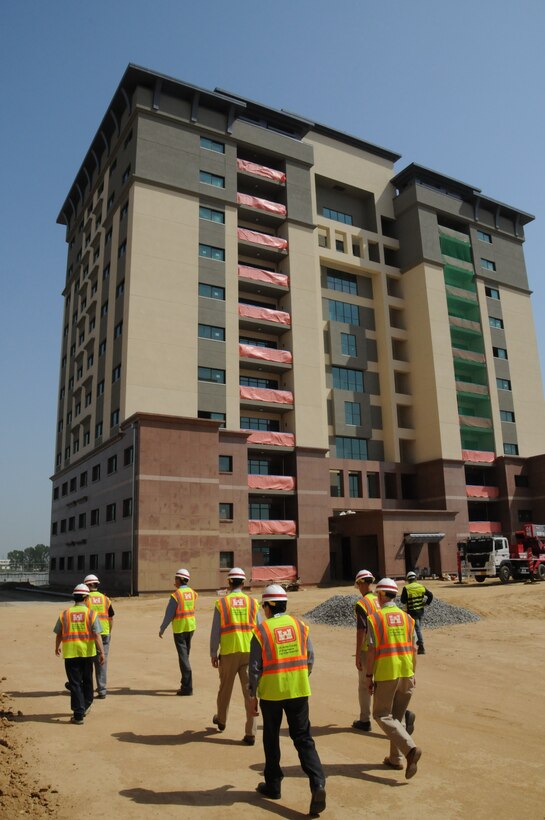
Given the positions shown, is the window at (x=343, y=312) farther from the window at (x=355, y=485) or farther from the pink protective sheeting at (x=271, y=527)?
the pink protective sheeting at (x=271, y=527)

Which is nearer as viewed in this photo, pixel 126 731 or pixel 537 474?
pixel 126 731

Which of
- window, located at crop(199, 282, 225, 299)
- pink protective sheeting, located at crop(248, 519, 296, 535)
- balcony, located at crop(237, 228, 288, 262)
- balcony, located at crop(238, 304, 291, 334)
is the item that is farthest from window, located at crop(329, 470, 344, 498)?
balcony, located at crop(237, 228, 288, 262)

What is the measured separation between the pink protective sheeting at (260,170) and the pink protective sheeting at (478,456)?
28.3 meters

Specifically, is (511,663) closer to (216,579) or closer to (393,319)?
(216,579)

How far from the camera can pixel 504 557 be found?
1547 inches

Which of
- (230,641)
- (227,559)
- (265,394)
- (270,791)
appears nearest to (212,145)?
(265,394)

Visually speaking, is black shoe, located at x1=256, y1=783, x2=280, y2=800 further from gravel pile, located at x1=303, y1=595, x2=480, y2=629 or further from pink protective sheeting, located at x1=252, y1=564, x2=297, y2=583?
pink protective sheeting, located at x1=252, y1=564, x2=297, y2=583

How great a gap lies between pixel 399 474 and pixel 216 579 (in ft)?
69.6

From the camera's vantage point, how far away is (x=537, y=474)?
5541cm

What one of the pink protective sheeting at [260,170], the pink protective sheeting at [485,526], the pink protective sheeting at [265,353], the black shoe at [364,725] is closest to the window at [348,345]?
the pink protective sheeting at [265,353]

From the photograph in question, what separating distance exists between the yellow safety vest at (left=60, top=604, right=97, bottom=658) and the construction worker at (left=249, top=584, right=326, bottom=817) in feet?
13.8

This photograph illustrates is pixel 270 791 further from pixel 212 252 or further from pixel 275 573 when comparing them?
pixel 212 252

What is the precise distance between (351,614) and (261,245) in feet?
110

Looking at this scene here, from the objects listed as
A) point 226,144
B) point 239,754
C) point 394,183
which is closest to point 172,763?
point 239,754
